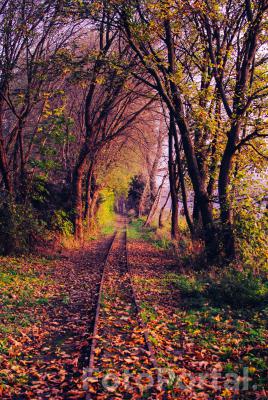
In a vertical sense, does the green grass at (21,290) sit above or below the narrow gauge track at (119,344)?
below

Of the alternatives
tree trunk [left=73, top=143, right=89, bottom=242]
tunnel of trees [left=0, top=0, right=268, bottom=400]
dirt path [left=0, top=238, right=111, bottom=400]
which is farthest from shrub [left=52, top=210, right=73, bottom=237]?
dirt path [left=0, top=238, right=111, bottom=400]

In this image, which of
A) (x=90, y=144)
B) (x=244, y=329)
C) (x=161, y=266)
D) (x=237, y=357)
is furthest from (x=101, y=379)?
(x=90, y=144)

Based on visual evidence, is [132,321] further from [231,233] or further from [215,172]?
[215,172]

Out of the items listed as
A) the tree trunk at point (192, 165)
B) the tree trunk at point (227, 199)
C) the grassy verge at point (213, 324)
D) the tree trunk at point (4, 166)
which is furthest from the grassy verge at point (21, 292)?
the tree trunk at point (227, 199)

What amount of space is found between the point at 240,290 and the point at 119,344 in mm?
4018

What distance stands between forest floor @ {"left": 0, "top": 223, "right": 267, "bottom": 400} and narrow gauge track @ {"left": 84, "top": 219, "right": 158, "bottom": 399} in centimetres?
6

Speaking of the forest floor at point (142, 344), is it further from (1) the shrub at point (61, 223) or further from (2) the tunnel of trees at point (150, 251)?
(1) the shrub at point (61, 223)

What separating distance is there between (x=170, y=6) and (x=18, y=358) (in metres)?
11.4

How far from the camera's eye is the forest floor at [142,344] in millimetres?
5859

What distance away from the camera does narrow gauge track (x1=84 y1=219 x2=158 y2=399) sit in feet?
19.5

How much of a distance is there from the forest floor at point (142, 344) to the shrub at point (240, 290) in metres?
0.27

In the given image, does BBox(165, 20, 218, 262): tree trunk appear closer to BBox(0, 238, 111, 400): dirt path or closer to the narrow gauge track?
the narrow gauge track

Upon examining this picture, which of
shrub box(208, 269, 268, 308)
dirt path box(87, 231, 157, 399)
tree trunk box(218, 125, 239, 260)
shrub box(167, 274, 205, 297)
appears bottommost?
dirt path box(87, 231, 157, 399)

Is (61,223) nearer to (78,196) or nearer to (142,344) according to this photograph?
(78,196)
